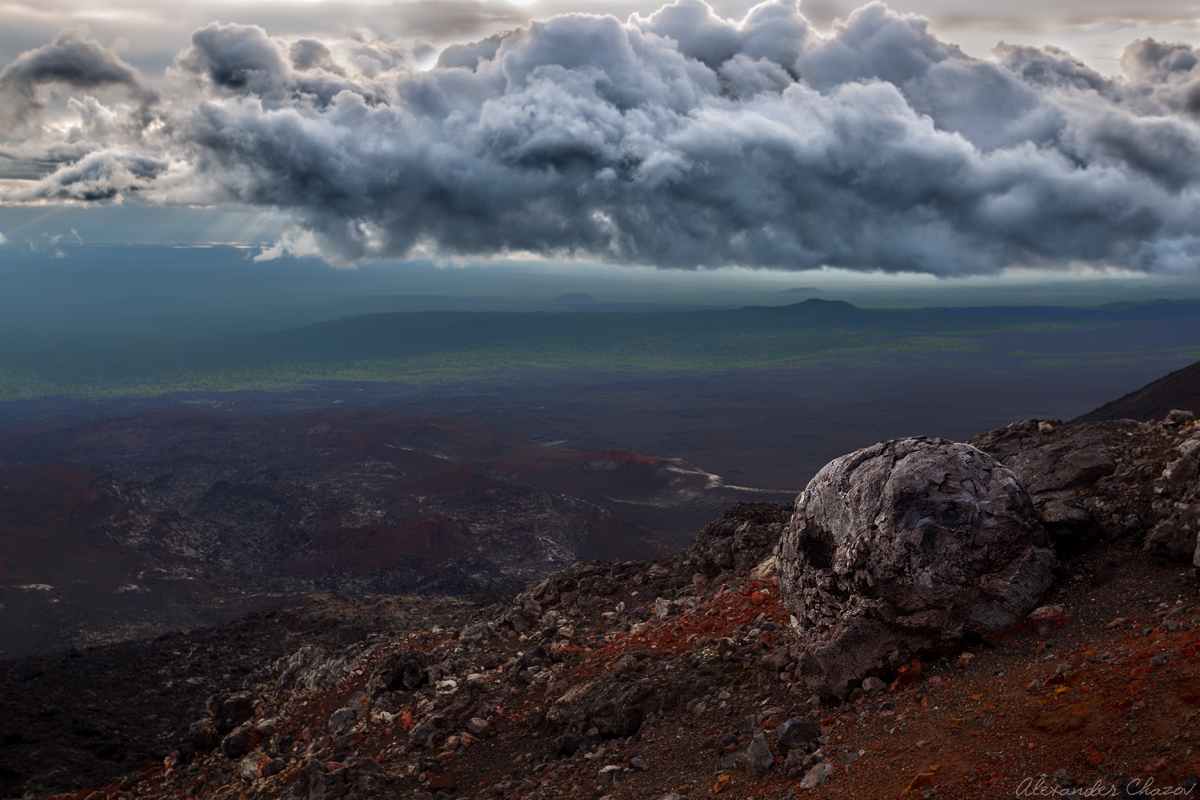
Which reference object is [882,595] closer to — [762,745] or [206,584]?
[762,745]

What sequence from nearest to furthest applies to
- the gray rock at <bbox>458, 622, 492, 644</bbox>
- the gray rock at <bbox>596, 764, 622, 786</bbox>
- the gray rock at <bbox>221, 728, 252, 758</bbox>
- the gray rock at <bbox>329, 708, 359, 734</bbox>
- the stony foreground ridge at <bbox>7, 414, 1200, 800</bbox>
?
the stony foreground ridge at <bbox>7, 414, 1200, 800</bbox> < the gray rock at <bbox>596, 764, 622, 786</bbox> < the gray rock at <bbox>329, 708, 359, 734</bbox> < the gray rock at <bbox>221, 728, 252, 758</bbox> < the gray rock at <bbox>458, 622, 492, 644</bbox>

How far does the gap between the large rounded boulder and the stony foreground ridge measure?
0.77ft

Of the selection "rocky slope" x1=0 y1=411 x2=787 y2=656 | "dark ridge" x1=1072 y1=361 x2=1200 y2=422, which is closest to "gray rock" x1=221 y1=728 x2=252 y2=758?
"rocky slope" x1=0 y1=411 x2=787 y2=656

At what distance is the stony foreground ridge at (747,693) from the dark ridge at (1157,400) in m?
68.1

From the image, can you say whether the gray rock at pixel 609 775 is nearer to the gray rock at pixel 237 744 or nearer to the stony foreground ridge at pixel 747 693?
the stony foreground ridge at pixel 747 693

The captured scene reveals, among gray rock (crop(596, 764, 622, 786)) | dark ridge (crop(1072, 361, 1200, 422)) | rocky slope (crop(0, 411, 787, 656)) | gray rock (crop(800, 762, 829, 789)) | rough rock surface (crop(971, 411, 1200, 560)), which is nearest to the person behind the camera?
gray rock (crop(800, 762, 829, 789))

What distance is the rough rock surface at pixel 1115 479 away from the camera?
31.2 ft

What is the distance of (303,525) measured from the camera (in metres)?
75.4

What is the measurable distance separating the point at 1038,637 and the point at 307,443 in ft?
379

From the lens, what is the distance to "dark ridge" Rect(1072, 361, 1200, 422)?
71875mm

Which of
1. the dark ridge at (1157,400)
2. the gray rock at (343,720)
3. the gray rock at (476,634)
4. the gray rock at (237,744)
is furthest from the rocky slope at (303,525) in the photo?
the gray rock at (343,720)

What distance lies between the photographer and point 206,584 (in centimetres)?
5756
